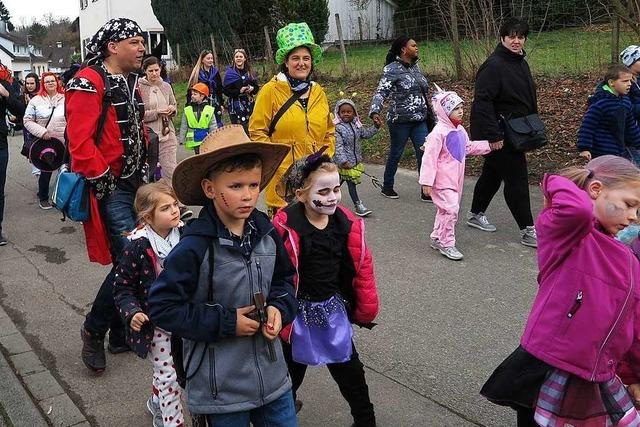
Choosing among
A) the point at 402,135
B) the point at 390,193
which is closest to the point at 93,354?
the point at 402,135

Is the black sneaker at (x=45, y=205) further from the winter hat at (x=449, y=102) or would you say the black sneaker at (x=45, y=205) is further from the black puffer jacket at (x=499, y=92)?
the black puffer jacket at (x=499, y=92)

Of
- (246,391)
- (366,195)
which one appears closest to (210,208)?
(246,391)

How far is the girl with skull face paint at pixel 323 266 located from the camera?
119 inches

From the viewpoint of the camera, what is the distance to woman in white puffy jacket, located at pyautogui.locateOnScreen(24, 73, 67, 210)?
26.0 ft

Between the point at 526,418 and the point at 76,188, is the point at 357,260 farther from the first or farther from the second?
the point at 76,188

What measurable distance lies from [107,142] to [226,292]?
186 cm

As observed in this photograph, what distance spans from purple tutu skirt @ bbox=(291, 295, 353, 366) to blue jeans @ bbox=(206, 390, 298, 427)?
1.73 feet

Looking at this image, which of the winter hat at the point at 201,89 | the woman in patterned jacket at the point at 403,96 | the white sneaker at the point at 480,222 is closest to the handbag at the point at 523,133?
the white sneaker at the point at 480,222

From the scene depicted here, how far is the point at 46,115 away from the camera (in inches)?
324

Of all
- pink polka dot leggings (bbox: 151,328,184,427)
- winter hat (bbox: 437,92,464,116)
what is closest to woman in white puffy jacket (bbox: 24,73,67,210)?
winter hat (bbox: 437,92,464,116)

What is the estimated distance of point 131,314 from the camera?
9.86 ft

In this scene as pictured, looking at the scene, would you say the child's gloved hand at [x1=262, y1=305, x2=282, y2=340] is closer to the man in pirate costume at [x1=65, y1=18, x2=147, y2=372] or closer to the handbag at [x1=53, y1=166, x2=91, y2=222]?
the man in pirate costume at [x1=65, y1=18, x2=147, y2=372]

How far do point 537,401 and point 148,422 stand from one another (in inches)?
81.9

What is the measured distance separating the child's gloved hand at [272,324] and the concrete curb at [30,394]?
1.70 m
